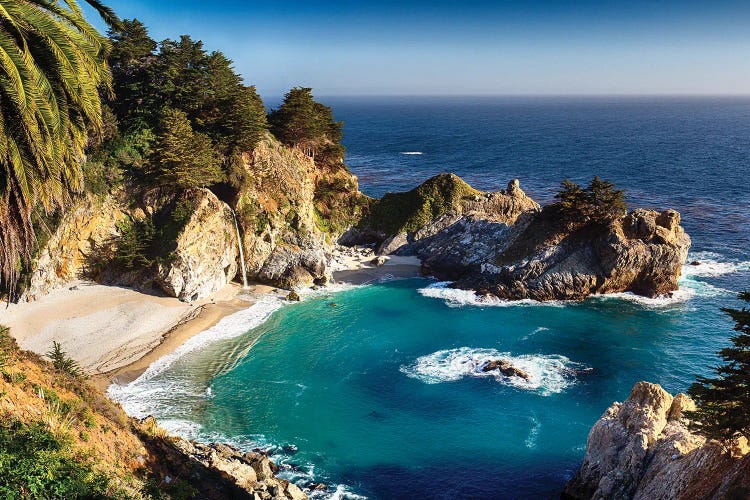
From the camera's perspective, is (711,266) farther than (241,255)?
Yes

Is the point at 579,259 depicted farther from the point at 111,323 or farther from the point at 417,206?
the point at 111,323

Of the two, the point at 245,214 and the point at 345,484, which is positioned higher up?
the point at 245,214

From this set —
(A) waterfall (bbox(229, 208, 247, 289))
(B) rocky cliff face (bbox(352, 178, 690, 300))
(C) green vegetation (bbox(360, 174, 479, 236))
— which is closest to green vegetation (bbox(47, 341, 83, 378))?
(A) waterfall (bbox(229, 208, 247, 289))

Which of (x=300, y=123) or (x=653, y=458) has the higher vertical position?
(x=300, y=123)

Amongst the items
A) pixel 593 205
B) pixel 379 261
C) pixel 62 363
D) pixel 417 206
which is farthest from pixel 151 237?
pixel 593 205

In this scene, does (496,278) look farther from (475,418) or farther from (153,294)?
(153,294)

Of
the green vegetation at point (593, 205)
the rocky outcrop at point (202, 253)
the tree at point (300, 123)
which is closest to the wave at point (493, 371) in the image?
the green vegetation at point (593, 205)

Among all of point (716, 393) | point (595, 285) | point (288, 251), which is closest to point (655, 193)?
point (595, 285)
